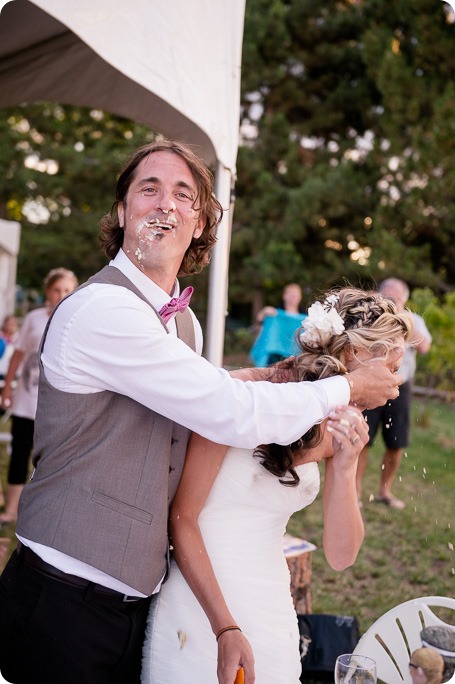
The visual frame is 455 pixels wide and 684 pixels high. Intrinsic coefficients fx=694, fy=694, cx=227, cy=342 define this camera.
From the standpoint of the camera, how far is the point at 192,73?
9.70ft

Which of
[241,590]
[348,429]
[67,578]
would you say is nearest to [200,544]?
[241,590]

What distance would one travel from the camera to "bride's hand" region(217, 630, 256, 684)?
184cm

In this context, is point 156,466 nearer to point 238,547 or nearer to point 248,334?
point 238,547

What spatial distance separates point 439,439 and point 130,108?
27.0 ft

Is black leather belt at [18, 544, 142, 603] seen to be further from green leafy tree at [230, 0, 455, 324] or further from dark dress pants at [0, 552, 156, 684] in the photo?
green leafy tree at [230, 0, 455, 324]

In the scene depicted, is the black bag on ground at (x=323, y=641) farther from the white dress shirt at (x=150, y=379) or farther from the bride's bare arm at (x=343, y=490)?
the white dress shirt at (x=150, y=379)

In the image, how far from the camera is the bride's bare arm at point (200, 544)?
1863mm

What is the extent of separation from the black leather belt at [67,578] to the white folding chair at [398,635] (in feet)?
3.83

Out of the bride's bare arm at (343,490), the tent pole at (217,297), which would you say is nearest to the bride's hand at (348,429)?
the bride's bare arm at (343,490)

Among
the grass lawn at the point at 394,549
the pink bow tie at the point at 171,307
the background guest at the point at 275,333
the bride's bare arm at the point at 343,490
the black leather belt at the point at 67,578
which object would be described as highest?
the pink bow tie at the point at 171,307

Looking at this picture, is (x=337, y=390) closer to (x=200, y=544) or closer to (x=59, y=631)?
(x=200, y=544)

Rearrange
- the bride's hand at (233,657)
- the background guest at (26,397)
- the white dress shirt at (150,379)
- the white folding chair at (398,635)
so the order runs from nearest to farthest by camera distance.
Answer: the white dress shirt at (150,379) → the bride's hand at (233,657) → the white folding chair at (398,635) → the background guest at (26,397)

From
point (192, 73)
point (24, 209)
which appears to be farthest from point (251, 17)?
point (192, 73)

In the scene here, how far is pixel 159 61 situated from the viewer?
2.82 meters
